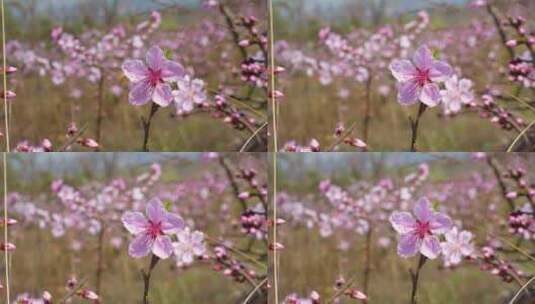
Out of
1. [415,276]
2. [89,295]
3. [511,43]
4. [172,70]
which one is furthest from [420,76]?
[89,295]

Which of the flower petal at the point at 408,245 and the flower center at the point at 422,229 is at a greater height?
the flower center at the point at 422,229

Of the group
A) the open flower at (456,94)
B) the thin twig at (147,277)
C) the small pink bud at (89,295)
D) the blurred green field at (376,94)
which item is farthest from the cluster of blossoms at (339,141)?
the small pink bud at (89,295)

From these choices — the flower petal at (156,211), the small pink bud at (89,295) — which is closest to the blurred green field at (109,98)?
the flower petal at (156,211)

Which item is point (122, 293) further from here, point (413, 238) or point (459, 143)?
point (459, 143)

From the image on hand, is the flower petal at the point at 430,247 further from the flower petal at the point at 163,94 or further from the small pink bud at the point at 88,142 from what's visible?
the small pink bud at the point at 88,142

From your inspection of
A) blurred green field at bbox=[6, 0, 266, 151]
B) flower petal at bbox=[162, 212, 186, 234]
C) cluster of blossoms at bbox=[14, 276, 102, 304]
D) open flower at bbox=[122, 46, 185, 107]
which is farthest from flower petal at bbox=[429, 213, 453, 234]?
cluster of blossoms at bbox=[14, 276, 102, 304]

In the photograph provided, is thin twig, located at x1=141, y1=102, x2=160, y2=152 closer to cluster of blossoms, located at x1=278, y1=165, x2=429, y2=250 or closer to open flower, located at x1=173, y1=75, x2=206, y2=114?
open flower, located at x1=173, y1=75, x2=206, y2=114

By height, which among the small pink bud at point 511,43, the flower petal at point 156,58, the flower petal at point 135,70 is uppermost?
the small pink bud at point 511,43
